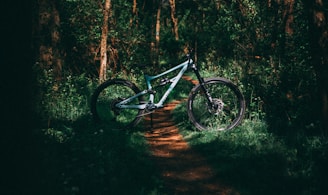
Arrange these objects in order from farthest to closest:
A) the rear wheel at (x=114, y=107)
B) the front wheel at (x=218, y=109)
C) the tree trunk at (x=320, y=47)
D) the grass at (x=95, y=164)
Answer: the rear wheel at (x=114, y=107)
the front wheel at (x=218, y=109)
the tree trunk at (x=320, y=47)
the grass at (x=95, y=164)

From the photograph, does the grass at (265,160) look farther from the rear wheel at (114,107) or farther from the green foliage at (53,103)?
the green foliage at (53,103)

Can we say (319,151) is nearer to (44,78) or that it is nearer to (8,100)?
(8,100)

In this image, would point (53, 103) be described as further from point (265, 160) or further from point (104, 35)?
point (104, 35)

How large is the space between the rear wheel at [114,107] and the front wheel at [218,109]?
120cm

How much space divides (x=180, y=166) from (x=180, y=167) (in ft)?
0.17

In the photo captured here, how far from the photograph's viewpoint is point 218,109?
23.0 feet

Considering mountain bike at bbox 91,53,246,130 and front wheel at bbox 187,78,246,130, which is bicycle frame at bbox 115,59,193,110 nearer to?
mountain bike at bbox 91,53,246,130

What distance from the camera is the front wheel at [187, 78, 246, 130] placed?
6.97 m

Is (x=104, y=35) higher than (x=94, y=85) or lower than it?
higher

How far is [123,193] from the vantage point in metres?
4.16

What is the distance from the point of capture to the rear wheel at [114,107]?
7176 millimetres

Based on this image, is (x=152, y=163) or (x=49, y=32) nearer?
(x=152, y=163)

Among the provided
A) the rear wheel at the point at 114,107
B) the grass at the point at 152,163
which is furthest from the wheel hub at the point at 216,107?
the rear wheel at the point at 114,107

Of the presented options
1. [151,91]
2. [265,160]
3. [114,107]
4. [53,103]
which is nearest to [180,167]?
[265,160]
